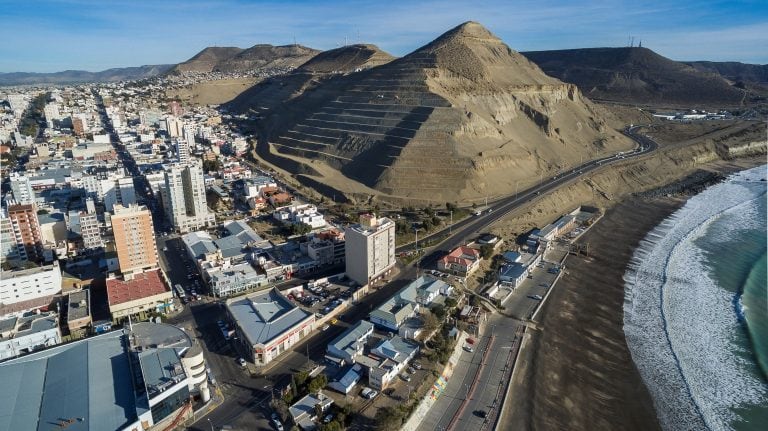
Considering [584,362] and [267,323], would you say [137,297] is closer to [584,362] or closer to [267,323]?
[267,323]

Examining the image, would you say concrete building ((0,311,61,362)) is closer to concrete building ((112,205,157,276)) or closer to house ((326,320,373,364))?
concrete building ((112,205,157,276))

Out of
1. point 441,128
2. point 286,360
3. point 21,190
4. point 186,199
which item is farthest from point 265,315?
point 441,128

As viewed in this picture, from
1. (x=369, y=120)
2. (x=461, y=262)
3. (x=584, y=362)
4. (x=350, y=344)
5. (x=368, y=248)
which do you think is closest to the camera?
(x=350, y=344)

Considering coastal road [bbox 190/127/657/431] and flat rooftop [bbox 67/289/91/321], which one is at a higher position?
flat rooftop [bbox 67/289/91/321]

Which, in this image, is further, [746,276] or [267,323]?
[746,276]

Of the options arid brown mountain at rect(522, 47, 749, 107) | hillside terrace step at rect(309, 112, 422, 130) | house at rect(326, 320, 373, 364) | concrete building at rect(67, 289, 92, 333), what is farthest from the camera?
arid brown mountain at rect(522, 47, 749, 107)

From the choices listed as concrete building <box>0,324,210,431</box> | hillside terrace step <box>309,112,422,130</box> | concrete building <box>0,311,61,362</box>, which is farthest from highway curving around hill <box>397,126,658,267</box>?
concrete building <box>0,311,61,362</box>

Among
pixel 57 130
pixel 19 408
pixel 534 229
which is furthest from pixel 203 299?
pixel 57 130
